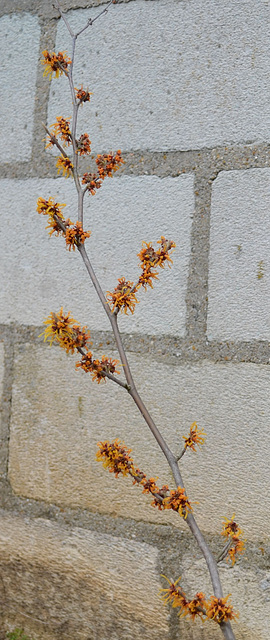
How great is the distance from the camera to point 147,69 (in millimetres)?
897

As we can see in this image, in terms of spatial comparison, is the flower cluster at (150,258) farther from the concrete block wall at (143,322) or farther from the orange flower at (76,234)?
the concrete block wall at (143,322)

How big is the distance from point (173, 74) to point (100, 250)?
0.30 m

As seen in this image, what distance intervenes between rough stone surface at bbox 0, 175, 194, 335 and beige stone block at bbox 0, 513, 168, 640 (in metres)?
0.35

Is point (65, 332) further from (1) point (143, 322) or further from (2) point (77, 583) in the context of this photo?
(2) point (77, 583)

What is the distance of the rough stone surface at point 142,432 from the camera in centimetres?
80

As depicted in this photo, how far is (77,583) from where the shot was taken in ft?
2.92

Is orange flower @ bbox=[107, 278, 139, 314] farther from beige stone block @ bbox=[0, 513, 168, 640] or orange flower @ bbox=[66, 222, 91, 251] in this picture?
beige stone block @ bbox=[0, 513, 168, 640]

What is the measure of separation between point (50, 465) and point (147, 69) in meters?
0.67

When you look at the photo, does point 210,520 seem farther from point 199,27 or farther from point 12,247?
point 199,27

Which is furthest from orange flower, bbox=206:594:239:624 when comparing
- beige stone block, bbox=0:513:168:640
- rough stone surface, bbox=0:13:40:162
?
rough stone surface, bbox=0:13:40:162

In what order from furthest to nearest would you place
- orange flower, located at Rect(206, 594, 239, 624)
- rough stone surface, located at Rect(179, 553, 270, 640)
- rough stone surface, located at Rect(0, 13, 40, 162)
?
rough stone surface, located at Rect(0, 13, 40, 162), rough stone surface, located at Rect(179, 553, 270, 640), orange flower, located at Rect(206, 594, 239, 624)

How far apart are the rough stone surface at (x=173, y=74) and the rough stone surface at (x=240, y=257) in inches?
3.0

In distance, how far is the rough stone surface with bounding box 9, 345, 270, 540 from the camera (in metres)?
0.80

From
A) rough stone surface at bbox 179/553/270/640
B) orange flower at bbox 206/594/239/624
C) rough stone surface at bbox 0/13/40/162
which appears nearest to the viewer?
orange flower at bbox 206/594/239/624
